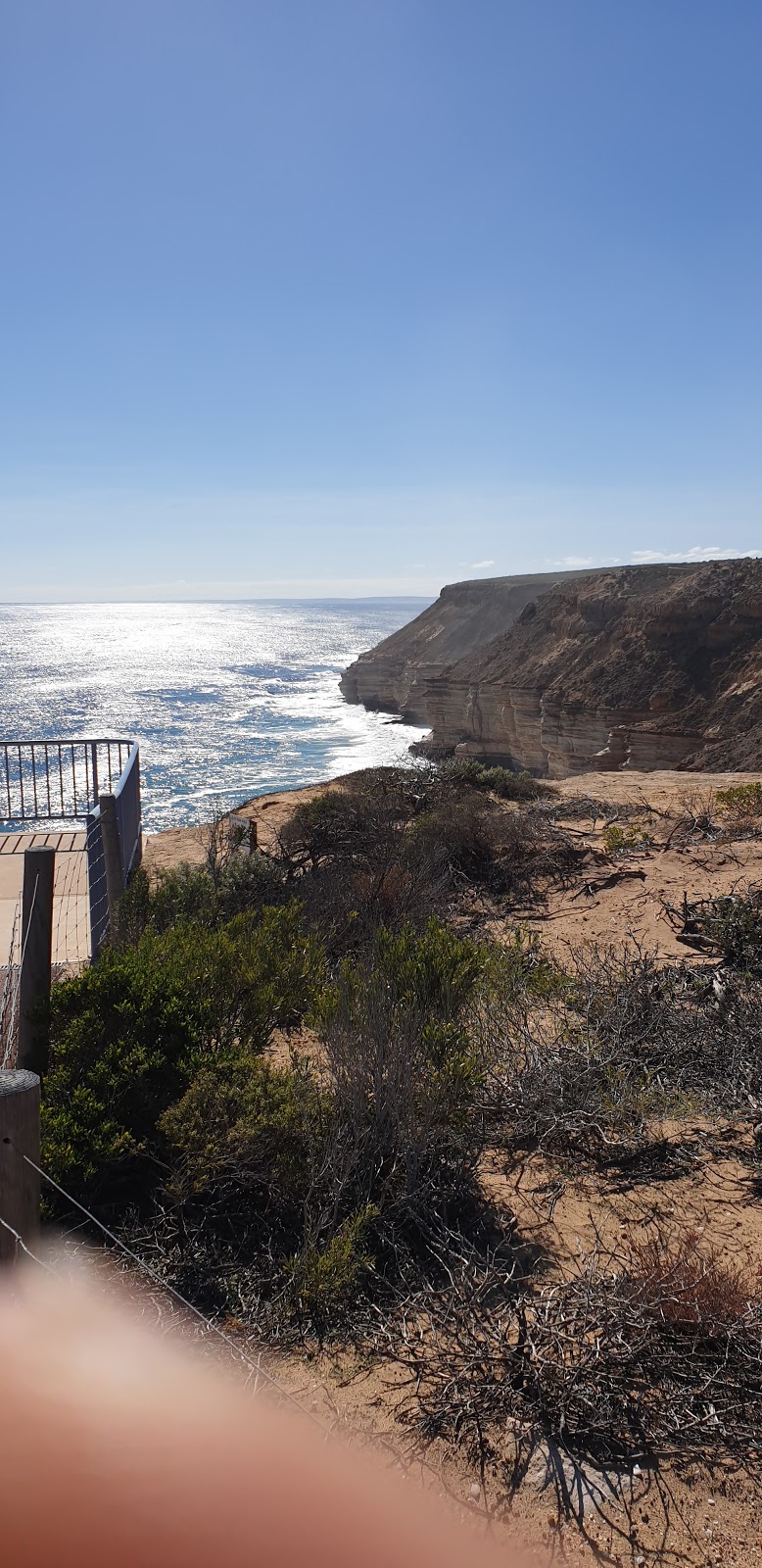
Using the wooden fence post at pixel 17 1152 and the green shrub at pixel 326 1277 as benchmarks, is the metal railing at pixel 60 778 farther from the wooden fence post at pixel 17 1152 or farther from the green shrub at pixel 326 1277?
the wooden fence post at pixel 17 1152

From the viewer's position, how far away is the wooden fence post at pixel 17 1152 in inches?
86.7

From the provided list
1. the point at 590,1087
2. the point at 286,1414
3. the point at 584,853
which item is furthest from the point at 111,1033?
the point at 584,853

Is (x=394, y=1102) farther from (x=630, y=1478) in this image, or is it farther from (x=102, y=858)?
(x=102, y=858)

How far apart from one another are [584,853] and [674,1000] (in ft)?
13.3

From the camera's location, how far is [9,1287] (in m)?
2.15

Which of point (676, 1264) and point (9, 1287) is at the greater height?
point (9, 1287)

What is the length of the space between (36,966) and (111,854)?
2.31 m

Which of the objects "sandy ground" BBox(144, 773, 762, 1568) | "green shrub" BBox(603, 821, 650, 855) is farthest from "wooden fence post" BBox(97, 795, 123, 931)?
"green shrub" BBox(603, 821, 650, 855)

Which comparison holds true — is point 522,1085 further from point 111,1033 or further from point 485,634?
point 485,634

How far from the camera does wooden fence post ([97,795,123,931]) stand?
5.86 m

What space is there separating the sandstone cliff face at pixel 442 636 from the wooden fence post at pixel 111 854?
61.2m

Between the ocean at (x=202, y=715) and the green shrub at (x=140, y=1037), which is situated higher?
the green shrub at (x=140, y=1037)

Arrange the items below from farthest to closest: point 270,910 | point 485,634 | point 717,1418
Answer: point 485,634 < point 270,910 < point 717,1418

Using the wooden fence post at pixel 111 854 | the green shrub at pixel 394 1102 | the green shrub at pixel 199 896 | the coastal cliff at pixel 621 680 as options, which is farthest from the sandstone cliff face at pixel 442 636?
the green shrub at pixel 394 1102
